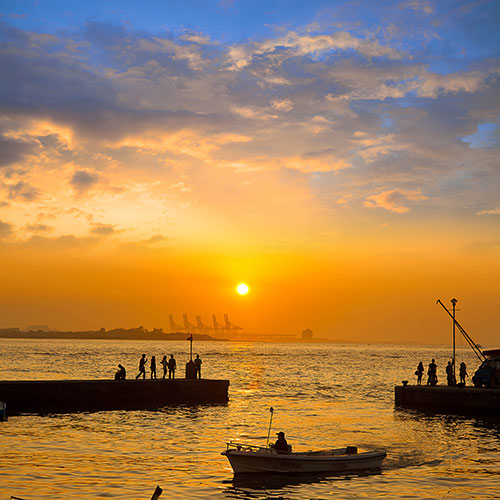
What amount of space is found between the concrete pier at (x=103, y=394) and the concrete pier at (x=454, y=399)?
55.5ft

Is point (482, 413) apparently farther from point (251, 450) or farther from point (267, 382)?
point (267, 382)

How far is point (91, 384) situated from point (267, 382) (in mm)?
43511

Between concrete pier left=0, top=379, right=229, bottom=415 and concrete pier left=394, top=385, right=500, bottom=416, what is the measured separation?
16924 millimetres

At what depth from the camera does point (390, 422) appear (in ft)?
161

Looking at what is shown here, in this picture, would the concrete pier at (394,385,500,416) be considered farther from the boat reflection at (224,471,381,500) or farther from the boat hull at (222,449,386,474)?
the boat hull at (222,449,386,474)

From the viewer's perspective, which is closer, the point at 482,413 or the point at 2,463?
the point at 2,463

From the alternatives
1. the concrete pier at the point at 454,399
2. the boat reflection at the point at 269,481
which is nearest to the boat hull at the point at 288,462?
the boat reflection at the point at 269,481

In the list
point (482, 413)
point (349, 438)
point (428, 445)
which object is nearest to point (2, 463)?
point (349, 438)

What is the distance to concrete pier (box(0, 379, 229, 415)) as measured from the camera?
48.7 m

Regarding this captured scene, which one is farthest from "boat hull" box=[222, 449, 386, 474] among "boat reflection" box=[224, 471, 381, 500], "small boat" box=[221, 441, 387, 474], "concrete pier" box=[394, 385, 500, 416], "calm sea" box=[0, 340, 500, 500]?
"concrete pier" box=[394, 385, 500, 416]

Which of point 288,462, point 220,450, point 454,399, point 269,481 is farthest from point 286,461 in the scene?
point 454,399

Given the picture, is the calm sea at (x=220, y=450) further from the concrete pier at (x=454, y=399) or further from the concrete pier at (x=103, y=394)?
the concrete pier at (x=103, y=394)

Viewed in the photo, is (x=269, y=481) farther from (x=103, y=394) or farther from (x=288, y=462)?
(x=103, y=394)

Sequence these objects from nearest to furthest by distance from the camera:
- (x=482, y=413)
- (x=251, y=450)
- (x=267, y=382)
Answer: (x=251, y=450) < (x=482, y=413) < (x=267, y=382)
